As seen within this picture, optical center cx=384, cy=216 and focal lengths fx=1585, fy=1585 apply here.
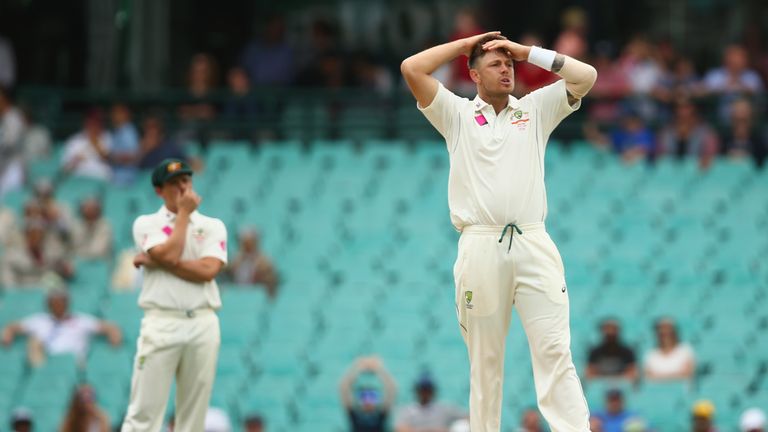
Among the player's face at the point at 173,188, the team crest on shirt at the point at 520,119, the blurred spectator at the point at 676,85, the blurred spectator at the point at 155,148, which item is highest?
the blurred spectator at the point at 676,85

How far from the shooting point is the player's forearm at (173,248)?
1011cm

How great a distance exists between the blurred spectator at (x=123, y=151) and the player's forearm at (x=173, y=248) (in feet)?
29.1

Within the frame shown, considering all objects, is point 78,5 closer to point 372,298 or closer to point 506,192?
point 372,298

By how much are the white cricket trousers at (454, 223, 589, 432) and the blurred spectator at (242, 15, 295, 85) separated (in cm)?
1172

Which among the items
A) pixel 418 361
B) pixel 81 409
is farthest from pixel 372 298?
pixel 81 409

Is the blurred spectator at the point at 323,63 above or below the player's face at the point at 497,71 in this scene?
above

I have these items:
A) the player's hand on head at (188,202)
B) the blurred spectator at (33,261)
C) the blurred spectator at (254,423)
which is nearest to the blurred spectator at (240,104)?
the blurred spectator at (33,261)

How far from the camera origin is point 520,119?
9.24 m

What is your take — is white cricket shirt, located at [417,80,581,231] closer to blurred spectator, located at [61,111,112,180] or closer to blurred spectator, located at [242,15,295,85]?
blurred spectator, located at [61,111,112,180]

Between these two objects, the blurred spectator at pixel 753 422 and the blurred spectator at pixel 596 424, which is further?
the blurred spectator at pixel 596 424

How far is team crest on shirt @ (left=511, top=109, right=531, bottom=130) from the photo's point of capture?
363 inches

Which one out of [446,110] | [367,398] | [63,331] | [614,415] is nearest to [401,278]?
[367,398]

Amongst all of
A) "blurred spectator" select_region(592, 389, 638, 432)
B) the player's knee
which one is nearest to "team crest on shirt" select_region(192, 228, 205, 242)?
the player's knee

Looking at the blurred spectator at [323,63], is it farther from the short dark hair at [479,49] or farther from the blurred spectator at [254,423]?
the short dark hair at [479,49]
